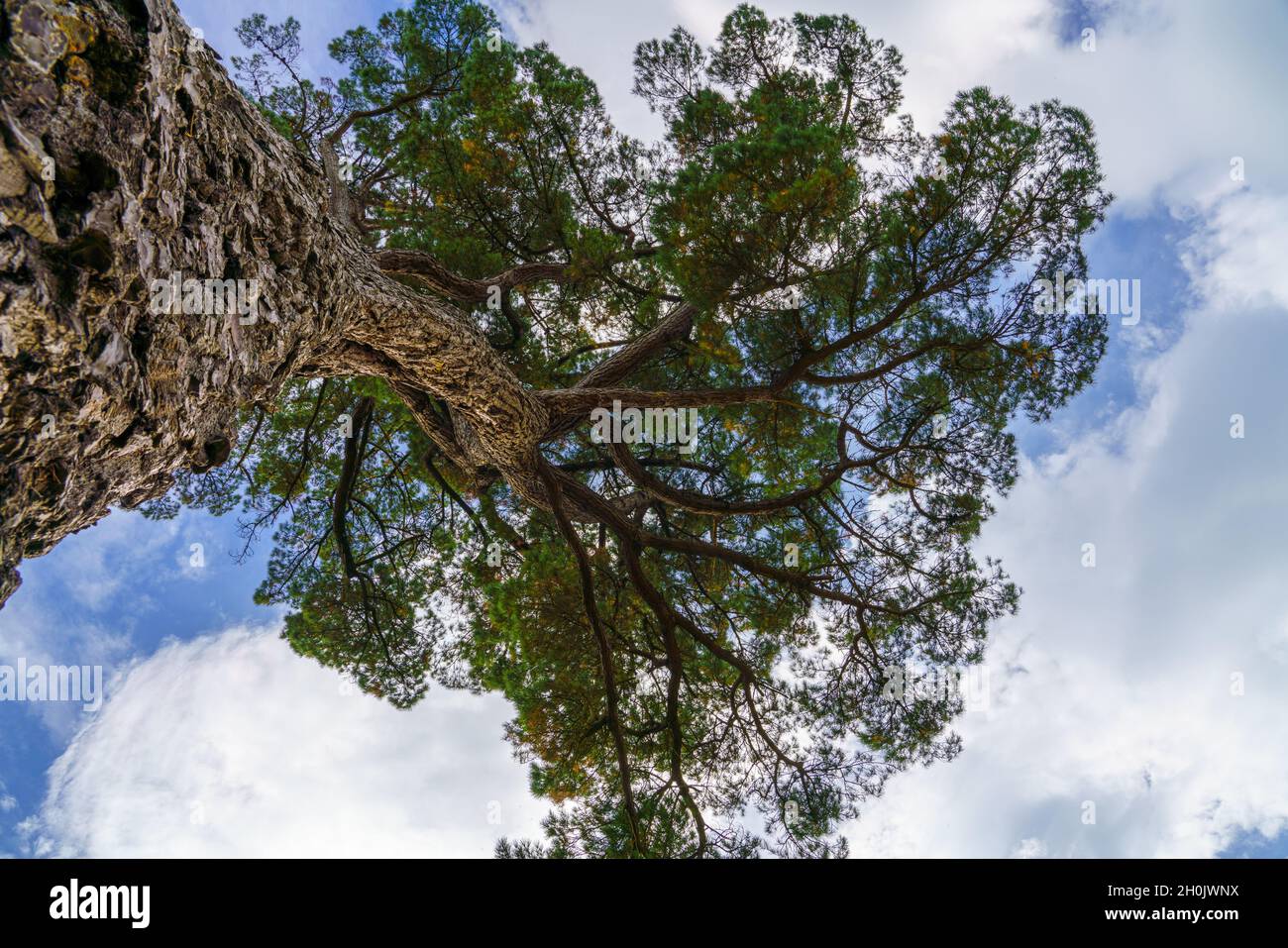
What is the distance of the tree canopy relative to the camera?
180 inches

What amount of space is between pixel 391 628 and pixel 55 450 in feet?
21.5

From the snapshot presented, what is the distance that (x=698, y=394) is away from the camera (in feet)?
16.2

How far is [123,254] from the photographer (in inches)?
62.6

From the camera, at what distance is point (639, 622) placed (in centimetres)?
680

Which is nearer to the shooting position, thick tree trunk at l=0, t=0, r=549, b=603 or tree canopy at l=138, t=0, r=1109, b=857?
thick tree trunk at l=0, t=0, r=549, b=603

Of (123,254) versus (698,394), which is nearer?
(123,254)

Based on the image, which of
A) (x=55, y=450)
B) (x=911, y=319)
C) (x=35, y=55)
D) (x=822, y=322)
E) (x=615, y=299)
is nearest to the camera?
(x=35, y=55)

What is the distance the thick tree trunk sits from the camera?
1.39 meters

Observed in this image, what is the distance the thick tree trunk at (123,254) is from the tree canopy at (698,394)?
8.29 ft

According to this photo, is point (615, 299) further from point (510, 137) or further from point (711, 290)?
point (711, 290)

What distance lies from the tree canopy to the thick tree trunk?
8.29 ft

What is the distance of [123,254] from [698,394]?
370 centimetres

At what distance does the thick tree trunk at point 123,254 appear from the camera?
1389 mm

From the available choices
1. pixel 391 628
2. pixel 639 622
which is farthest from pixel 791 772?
pixel 391 628
